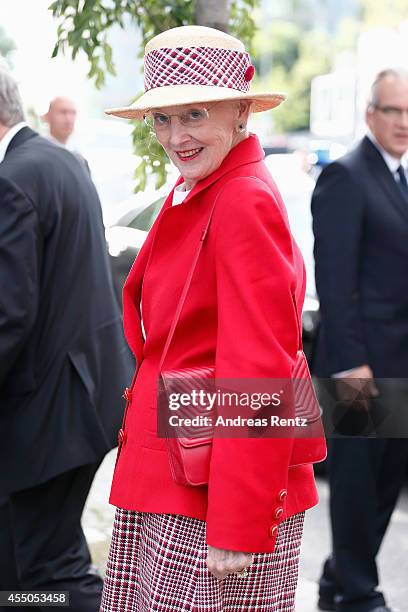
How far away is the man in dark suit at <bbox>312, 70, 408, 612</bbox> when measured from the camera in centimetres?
388

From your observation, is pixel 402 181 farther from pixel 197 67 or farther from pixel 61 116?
pixel 61 116

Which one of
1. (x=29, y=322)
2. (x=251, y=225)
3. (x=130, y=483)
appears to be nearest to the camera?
(x=251, y=225)

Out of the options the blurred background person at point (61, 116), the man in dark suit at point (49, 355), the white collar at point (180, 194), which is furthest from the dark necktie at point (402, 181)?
the blurred background person at point (61, 116)

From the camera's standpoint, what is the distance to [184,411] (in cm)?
219

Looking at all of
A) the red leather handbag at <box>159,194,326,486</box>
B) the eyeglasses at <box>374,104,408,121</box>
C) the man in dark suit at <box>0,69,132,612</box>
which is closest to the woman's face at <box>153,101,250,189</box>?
the red leather handbag at <box>159,194,326,486</box>

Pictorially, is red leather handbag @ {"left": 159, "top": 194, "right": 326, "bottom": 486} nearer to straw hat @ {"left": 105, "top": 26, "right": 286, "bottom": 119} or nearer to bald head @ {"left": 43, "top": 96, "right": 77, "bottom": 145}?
straw hat @ {"left": 105, "top": 26, "right": 286, "bottom": 119}

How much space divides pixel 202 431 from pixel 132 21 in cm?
205

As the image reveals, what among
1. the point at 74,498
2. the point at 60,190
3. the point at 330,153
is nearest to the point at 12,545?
the point at 74,498

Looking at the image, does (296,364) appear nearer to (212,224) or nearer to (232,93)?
(212,224)

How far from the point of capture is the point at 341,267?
386cm

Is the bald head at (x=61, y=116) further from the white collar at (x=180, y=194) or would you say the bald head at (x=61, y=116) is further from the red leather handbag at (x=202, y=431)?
the red leather handbag at (x=202, y=431)

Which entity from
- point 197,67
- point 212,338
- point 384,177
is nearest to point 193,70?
point 197,67

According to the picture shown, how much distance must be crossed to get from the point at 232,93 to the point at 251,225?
32 centimetres

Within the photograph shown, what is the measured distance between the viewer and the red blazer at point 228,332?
2.11m
